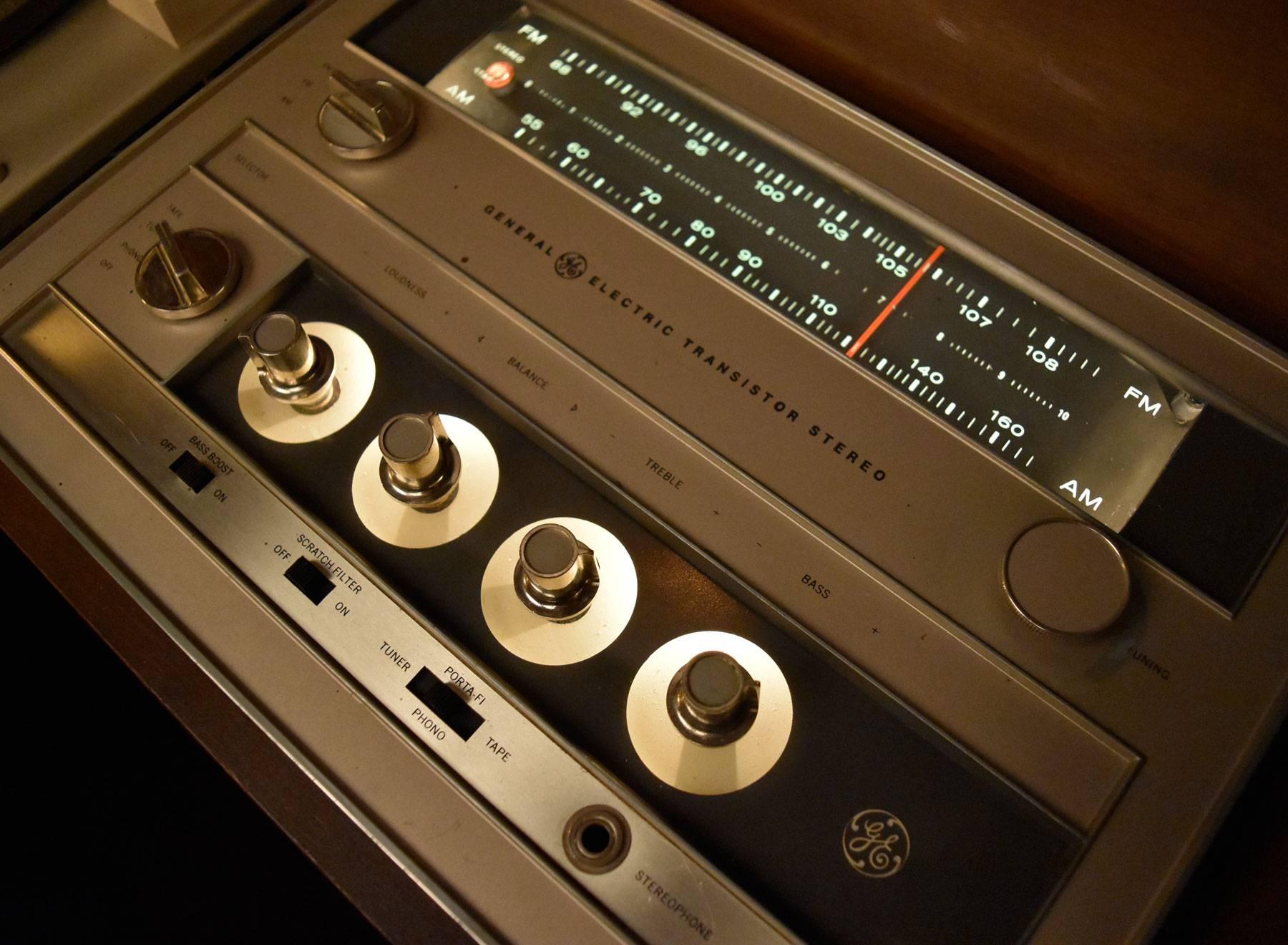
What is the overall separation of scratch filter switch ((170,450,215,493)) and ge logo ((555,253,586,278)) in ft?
1.04

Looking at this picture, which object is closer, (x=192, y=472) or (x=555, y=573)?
(x=555, y=573)

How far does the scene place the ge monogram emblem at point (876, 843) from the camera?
66 centimetres

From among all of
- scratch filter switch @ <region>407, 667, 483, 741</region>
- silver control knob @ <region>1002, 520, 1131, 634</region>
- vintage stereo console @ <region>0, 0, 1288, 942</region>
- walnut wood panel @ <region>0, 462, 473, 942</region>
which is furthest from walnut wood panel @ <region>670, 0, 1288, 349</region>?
walnut wood panel @ <region>0, 462, 473, 942</region>

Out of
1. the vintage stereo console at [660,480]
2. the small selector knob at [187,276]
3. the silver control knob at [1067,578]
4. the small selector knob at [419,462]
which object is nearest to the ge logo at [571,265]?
the vintage stereo console at [660,480]

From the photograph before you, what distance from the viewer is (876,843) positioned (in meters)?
0.66

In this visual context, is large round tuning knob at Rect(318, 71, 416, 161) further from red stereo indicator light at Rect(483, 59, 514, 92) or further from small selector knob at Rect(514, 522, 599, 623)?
small selector knob at Rect(514, 522, 599, 623)

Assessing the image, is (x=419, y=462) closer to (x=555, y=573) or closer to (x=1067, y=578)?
(x=555, y=573)

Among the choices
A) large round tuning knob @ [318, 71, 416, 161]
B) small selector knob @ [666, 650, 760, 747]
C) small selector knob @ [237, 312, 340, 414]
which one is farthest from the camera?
large round tuning knob @ [318, 71, 416, 161]

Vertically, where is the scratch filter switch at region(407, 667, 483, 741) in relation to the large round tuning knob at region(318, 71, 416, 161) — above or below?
below

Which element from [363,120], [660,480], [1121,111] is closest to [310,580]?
[660,480]

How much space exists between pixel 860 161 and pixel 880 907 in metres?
0.58

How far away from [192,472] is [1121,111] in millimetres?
789

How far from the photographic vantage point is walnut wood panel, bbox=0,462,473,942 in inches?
26.7

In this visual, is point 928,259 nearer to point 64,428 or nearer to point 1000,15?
point 1000,15
